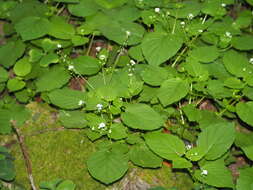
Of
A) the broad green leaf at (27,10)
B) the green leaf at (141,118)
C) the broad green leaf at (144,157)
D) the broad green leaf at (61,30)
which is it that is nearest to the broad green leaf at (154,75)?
the green leaf at (141,118)

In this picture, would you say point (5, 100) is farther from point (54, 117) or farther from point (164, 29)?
point (164, 29)

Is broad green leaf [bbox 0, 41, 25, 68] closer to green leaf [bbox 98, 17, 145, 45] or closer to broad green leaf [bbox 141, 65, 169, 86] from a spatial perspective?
green leaf [bbox 98, 17, 145, 45]

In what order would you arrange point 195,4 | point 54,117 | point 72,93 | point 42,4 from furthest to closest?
1. point 42,4
2. point 195,4
3. point 54,117
4. point 72,93

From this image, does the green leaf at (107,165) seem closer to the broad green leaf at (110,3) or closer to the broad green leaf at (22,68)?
the broad green leaf at (22,68)

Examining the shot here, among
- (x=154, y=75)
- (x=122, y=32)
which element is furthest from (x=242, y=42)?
Answer: (x=122, y=32)

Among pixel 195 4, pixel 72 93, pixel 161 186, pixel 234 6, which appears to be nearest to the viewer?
pixel 161 186

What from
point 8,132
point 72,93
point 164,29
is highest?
point 164,29

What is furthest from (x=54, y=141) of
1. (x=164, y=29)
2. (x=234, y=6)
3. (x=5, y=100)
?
(x=234, y=6)
